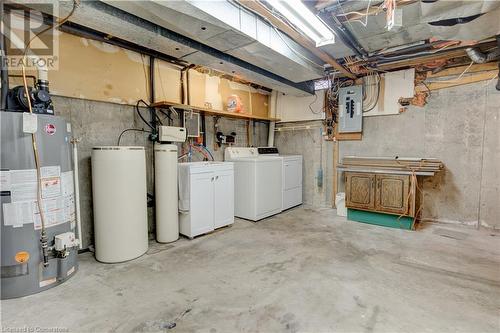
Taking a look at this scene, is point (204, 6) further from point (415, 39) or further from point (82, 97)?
point (415, 39)

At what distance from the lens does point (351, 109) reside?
4547mm

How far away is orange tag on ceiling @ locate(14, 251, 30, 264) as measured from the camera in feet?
6.58

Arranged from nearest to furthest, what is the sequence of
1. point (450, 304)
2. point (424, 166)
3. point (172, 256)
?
point (450, 304), point (172, 256), point (424, 166)

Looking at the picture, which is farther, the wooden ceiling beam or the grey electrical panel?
the grey electrical panel

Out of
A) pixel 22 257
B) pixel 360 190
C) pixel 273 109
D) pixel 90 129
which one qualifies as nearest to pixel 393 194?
pixel 360 190

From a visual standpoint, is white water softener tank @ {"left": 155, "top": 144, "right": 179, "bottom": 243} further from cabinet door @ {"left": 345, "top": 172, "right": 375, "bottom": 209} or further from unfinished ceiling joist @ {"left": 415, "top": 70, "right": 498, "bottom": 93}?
unfinished ceiling joist @ {"left": 415, "top": 70, "right": 498, "bottom": 93}

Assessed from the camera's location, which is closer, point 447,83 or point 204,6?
point 204,6

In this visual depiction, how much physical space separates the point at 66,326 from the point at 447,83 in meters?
5.29

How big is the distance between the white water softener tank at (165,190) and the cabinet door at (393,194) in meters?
3.01

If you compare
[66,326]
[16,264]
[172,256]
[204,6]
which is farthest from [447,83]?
[16,264]

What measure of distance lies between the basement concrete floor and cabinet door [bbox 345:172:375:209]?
77cm

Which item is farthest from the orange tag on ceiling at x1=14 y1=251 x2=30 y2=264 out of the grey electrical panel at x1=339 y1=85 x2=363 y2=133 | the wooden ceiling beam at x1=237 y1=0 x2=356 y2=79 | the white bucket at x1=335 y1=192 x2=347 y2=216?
the grey electrical panel at x1=339 y1=85 x2=363 y2=133

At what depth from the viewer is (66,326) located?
5.57 feet

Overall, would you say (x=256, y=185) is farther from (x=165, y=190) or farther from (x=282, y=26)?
(x=282, y=26)
